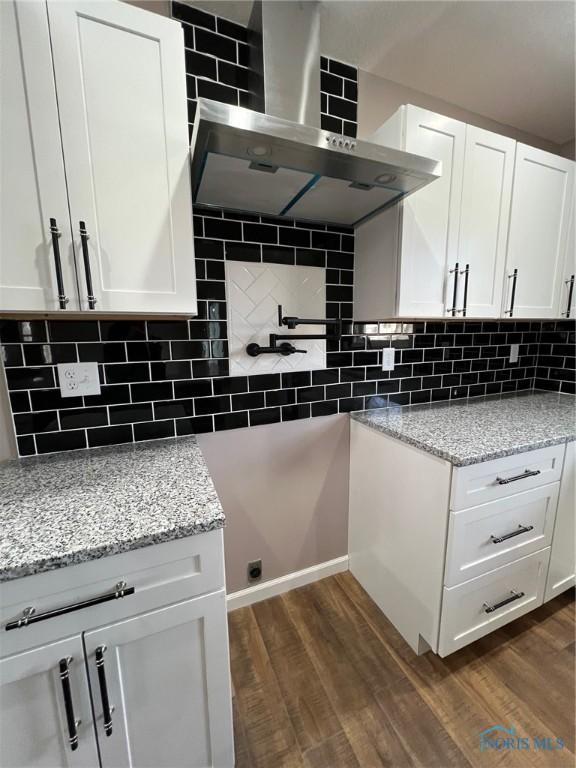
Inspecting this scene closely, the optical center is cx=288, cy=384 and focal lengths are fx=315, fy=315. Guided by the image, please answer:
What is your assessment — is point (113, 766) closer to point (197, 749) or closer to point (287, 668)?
point (197, 749)

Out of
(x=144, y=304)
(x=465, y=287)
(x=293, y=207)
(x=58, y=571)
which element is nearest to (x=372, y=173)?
Result: (x=293, y=207)

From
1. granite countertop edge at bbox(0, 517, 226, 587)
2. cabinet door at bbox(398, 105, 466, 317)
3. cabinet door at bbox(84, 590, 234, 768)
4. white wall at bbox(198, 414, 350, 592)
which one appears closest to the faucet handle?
white wall at bbox(198, 414, 350, 592)

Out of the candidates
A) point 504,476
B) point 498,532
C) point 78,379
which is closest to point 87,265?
point 78,379

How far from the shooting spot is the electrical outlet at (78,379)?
3.84 ft

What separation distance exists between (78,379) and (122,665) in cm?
91

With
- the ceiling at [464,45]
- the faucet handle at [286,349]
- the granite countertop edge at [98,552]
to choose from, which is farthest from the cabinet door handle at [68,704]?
the ceiling at [464,45]

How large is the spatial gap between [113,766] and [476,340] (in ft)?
7.98

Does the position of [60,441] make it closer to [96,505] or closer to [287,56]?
[96,505]

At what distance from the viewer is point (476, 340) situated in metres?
2.04

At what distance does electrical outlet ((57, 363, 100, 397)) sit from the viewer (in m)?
1.17

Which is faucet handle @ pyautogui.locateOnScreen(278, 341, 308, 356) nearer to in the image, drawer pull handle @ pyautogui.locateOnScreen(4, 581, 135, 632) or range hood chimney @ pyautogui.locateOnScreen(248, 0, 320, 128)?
range hood chimney @ pyautogui.locateOnScreen(248, 0, 320, 128)

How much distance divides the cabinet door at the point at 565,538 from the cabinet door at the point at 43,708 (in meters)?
1.87

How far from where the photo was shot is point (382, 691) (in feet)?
4.09

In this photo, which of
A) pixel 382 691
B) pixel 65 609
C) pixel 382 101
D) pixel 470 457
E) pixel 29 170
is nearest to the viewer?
pixel 65 609
